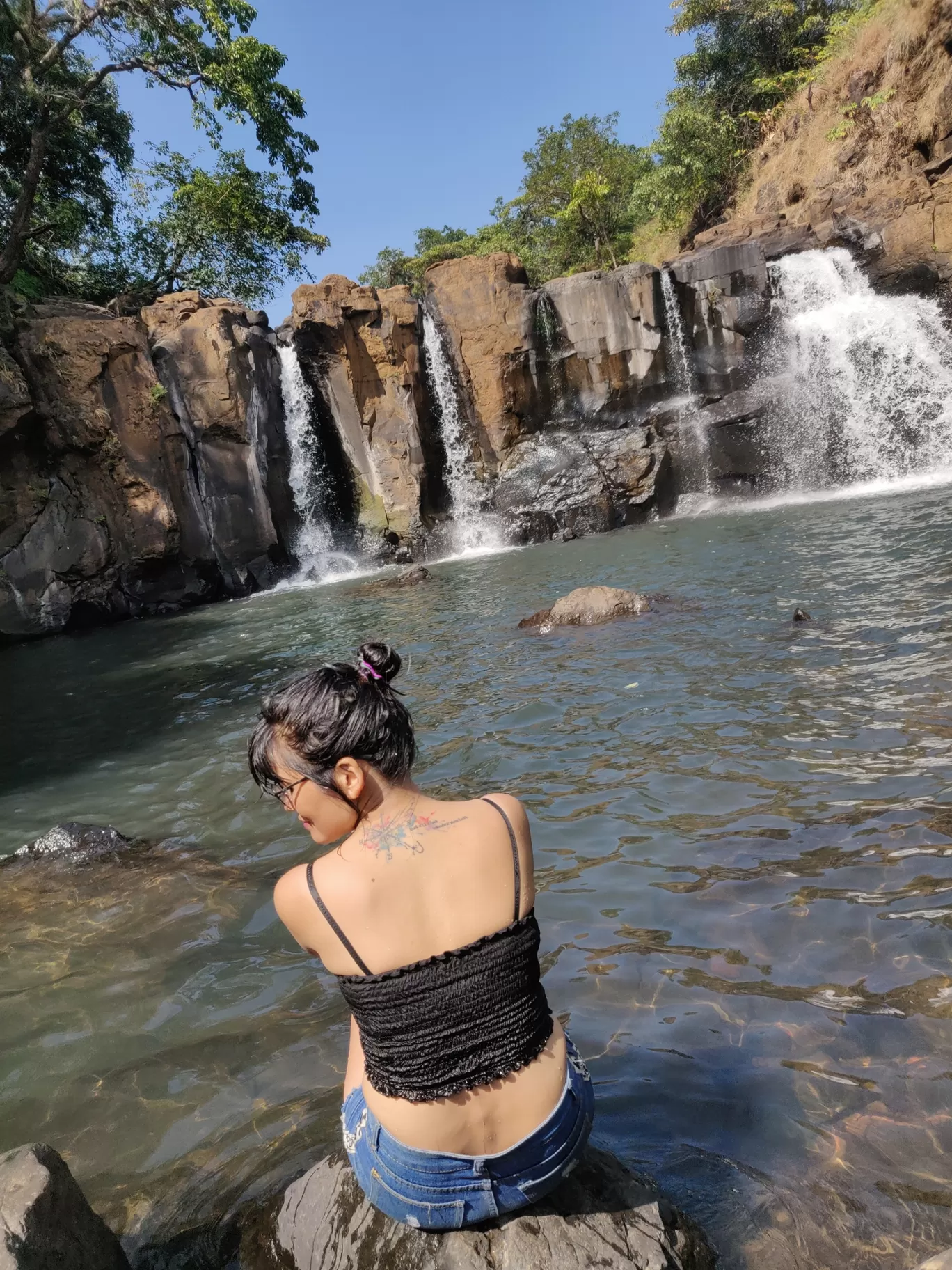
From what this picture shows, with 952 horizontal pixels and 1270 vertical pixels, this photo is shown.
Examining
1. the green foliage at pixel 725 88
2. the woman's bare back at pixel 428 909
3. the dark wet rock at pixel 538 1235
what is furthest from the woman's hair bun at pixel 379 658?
the green foliage at pixel 725 88

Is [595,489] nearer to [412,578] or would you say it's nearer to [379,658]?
[412,578]

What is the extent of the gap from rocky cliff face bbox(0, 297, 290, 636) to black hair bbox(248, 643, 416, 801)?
60.9ft

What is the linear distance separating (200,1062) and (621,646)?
19.5 ft

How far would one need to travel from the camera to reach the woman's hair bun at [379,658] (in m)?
1.89

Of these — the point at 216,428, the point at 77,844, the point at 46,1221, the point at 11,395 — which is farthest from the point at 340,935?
the point at 216,428

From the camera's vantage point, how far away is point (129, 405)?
64.8 feet

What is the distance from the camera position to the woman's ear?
1862 mm

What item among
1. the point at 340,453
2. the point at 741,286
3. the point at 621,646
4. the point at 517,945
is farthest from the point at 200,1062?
the point at 741,286

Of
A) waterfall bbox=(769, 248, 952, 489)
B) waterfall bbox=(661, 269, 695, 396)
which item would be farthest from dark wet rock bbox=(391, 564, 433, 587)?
waterfall bbox=(661, 269, 695, 396)

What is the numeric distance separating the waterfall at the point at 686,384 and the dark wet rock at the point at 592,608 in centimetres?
1236

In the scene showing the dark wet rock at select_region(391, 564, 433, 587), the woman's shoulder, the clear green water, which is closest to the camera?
the woman's shoulder

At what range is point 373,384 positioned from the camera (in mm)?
22547

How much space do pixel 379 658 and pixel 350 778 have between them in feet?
0.92

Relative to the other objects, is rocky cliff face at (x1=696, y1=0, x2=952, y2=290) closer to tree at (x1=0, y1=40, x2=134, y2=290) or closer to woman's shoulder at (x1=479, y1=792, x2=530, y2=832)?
tree at (x1=0, y1=40, x2=134, y2=290)
